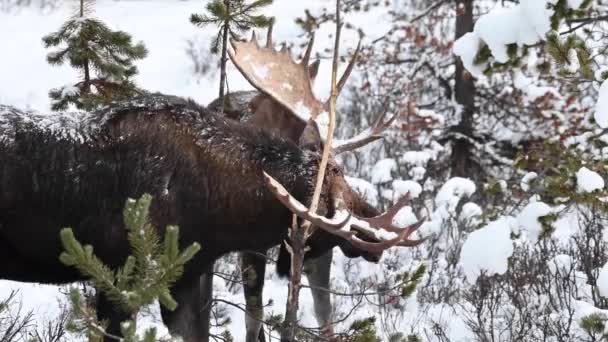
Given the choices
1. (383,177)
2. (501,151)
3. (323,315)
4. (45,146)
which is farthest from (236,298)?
(501,151)

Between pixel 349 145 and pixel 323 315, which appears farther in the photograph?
pixel 323 315

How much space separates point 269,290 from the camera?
22.7 ft

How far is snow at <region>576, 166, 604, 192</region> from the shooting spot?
159 inches

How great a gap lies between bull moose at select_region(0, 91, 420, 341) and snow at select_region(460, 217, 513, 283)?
22.7 inches

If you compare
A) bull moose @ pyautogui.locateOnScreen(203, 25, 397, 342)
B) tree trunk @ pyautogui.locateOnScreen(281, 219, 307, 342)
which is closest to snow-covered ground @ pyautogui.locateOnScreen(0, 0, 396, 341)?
bull moose @ pyautogui.locateOnScreen(203, 25, 397, 342)

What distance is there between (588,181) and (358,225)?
119 cm

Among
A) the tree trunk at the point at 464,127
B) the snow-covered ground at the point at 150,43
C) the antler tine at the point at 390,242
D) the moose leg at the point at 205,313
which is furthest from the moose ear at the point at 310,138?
the snow-covered ground at the point at 150,43

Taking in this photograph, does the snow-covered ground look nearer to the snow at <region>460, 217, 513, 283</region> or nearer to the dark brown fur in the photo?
the snow at <region>460, 217, 513, 283</region>

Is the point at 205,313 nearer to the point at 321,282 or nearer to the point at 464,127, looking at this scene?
the point at 321,282

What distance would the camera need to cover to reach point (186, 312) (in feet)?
13.4

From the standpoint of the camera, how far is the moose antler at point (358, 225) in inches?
130

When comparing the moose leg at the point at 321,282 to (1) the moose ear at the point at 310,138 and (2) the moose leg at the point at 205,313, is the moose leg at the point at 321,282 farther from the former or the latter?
(1) the moose ear at the point at 310,138

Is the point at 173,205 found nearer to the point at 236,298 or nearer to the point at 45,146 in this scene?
the point at 45,146

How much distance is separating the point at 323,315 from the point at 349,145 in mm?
1625
